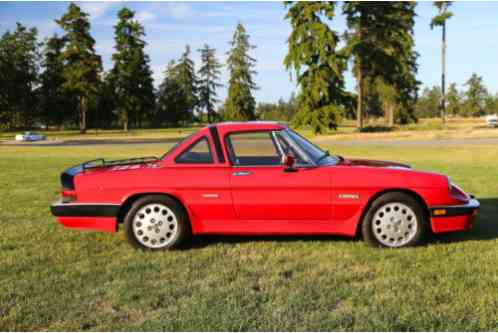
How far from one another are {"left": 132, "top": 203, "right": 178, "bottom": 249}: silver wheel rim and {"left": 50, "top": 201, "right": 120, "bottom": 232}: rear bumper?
0.28m

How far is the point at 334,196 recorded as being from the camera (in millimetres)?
4996

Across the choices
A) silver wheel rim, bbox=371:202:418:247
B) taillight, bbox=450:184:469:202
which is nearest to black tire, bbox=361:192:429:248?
silver wheel rim, bbox=371:202:418:247

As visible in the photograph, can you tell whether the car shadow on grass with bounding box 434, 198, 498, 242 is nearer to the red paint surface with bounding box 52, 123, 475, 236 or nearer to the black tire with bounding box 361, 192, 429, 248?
the red paint surface with bounding box 52, 123, 475, 236

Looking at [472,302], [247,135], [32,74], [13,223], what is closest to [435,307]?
[472,302]

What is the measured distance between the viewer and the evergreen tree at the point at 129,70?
6359 centimetres

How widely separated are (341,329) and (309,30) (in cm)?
3768

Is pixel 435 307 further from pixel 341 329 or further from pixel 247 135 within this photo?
pixel 247 135

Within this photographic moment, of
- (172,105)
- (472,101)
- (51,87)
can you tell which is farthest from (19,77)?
(472,101)

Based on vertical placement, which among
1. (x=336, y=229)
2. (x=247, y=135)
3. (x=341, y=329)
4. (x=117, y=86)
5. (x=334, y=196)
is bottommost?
(x=341, y=329)

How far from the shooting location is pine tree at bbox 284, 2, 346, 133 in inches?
1496

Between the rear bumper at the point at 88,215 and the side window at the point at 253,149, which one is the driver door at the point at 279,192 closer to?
the side window at the point at 253,149

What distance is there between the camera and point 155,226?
5.16m

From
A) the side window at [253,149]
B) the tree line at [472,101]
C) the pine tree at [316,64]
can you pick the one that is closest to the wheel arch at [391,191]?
the side window at [253,149]

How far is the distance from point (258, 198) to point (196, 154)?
885 millimetres
